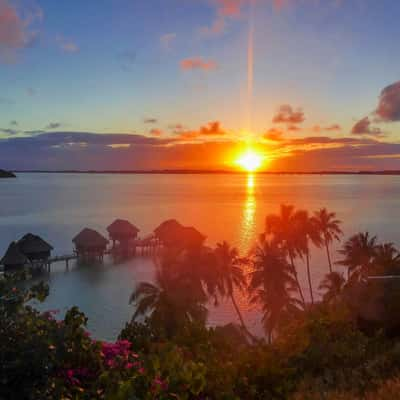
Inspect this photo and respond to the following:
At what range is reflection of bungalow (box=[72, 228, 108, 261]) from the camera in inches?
2168

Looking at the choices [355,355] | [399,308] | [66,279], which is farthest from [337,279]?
[66,279]

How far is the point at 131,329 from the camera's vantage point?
10133 mm

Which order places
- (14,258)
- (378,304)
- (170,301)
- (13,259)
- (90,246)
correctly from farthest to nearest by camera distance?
(90,246), (14,258), (13,259), (170,301), (378,304)

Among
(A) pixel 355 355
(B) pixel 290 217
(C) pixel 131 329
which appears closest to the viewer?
(A) pixel 355 355

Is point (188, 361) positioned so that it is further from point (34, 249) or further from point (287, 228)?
point (34, 249)

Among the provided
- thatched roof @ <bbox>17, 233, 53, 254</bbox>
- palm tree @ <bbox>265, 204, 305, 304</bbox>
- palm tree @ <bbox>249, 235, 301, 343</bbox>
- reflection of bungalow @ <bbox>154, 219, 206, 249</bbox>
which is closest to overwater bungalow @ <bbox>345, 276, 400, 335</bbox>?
palm tree @ <bbox>249, 235, 301, 343</bbox>

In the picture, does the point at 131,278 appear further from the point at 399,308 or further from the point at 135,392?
the point at 135,392

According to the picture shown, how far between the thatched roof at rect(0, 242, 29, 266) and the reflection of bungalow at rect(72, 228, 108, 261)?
9.42m

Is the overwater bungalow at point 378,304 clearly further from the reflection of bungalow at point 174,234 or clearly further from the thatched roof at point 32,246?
the reflection of bungalow at point 174,234

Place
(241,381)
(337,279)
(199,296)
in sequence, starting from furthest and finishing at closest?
1. (337,279)
2. (199,296)
3. (241,381)

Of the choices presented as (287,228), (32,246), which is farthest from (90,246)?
(287,228)

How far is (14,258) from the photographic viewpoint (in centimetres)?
4491

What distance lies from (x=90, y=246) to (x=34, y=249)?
25.6ft

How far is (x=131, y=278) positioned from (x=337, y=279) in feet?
81.6
